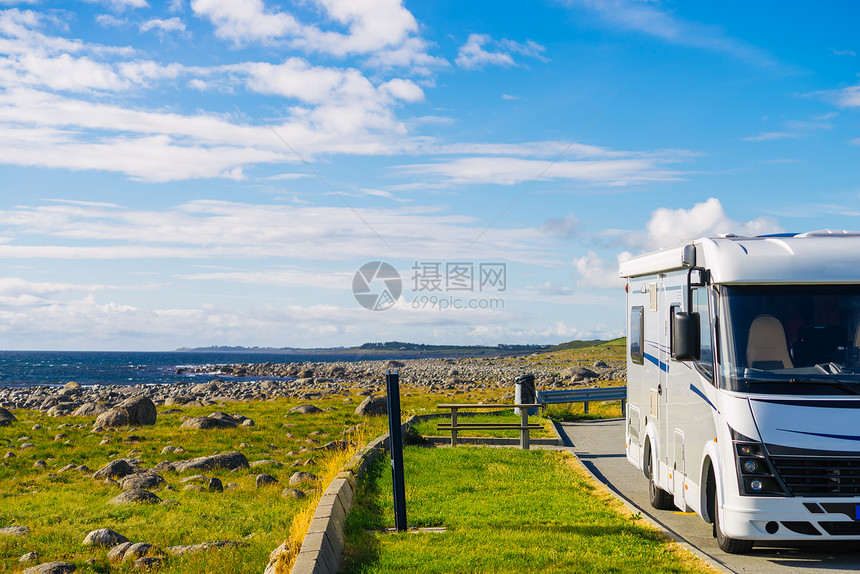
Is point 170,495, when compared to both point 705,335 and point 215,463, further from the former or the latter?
point 705,335

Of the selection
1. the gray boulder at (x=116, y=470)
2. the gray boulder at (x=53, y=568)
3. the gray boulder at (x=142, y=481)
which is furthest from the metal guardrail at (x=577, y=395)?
the gray boulder at (x=53, y=568)

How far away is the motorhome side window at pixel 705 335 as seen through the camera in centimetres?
794

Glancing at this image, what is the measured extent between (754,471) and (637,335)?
4.45 metres

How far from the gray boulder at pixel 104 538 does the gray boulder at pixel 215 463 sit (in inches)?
208

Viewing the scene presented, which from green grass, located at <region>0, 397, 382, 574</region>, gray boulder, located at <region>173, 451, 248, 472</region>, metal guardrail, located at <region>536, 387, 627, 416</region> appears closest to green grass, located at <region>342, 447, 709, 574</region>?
green grass, located at <region>0, 397, 382, 574</region>

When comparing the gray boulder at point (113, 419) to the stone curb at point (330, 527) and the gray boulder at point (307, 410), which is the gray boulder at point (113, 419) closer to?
the gray boulder at point (307, 410)

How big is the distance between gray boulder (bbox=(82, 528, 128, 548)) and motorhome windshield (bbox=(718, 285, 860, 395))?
23.3ft

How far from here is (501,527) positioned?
29.4 feet

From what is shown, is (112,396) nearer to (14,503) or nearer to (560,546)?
(14,503)

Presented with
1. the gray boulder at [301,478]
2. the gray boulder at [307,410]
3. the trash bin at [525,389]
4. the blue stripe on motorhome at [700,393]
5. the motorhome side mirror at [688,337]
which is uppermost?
the motorhome side mirror at [688,337]

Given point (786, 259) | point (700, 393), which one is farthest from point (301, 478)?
point (786, 259)

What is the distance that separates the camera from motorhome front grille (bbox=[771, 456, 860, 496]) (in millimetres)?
7203

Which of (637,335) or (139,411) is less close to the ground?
(637,335)

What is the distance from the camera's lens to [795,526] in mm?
7258
